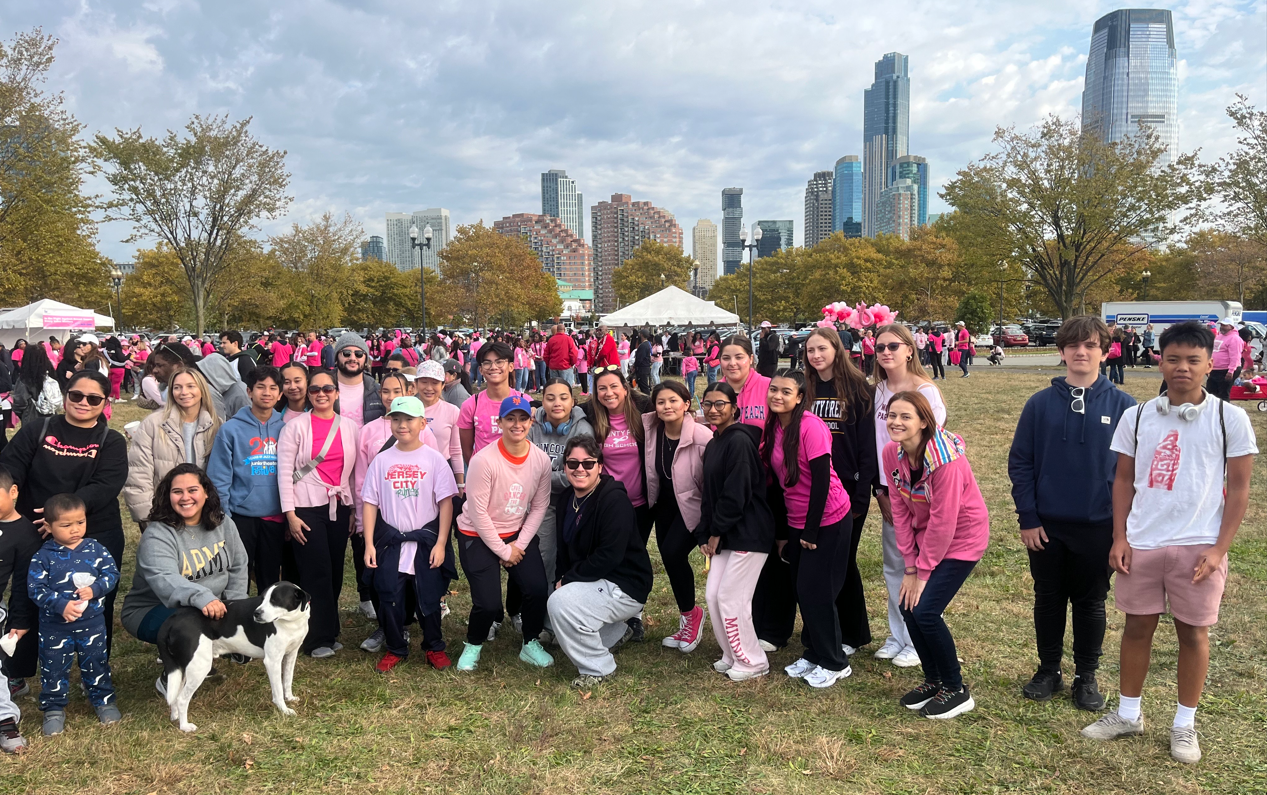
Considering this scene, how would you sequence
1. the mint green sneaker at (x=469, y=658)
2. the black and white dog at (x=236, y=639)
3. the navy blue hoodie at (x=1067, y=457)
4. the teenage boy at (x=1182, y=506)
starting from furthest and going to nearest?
the mint green sneaker at (x=469, y=658), the black and white dog at (x=236, y=639), the navy blue hoodie at (x=1067, y=457), the teenage boy at (x=1182, y=506)

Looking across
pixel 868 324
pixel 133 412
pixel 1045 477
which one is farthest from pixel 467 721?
pixel 133 412

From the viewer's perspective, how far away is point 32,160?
21156 mm

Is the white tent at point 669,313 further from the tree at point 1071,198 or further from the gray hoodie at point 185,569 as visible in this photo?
the gray hoodie at point 185,569

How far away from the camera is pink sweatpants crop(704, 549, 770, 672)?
3975mm

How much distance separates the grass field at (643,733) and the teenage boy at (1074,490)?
16.0 inches

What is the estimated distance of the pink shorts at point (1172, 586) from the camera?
2957 millimetres

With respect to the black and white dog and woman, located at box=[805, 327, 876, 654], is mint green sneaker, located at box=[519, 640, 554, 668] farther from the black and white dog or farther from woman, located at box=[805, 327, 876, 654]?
woman, located at box=[805, 327, 876, 654]

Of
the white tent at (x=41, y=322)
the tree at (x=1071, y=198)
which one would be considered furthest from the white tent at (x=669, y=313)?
the white tent at (x=41, y=322)

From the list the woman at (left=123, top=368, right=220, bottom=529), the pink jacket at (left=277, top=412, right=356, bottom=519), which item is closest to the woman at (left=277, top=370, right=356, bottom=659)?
the pink jacket at (left=277, top=412, right=356, bottom=519)

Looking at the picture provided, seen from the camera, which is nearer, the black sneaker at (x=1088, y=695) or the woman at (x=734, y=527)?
the black sneaker at (x=1088, y=695)

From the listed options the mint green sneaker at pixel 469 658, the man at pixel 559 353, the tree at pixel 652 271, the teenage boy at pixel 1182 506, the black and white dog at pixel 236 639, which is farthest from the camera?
the tree at pixel 652 271

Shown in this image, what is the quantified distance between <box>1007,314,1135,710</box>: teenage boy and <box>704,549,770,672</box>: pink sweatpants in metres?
1.36

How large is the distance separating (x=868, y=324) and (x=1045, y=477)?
4453mm

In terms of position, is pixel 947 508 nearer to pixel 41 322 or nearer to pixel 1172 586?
pixel 1172 586
